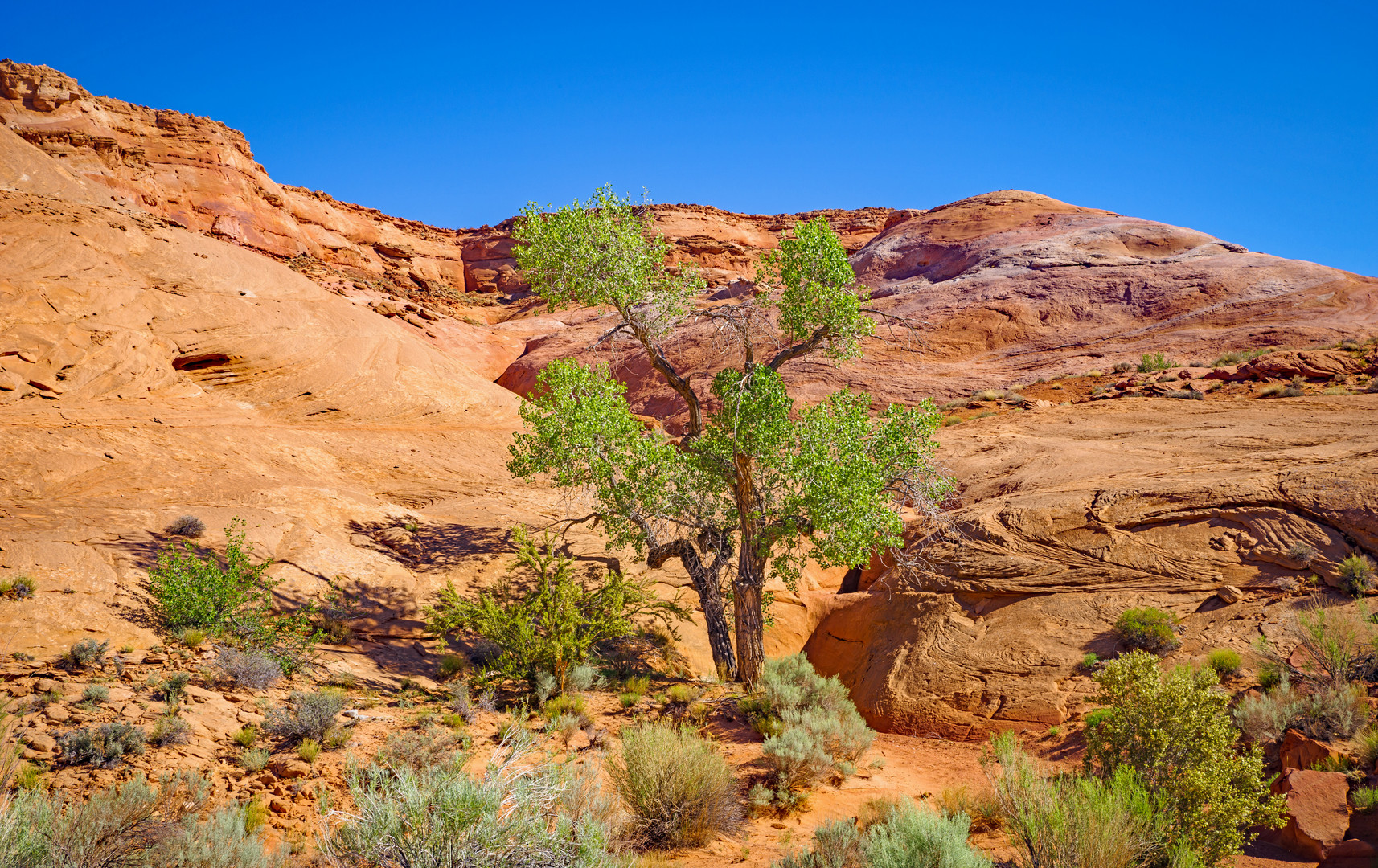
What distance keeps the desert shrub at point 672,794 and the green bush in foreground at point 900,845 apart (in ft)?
3.16

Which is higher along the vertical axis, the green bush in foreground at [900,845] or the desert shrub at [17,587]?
the desert shrub at [17,587]

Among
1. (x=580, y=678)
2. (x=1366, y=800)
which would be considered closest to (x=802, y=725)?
(x=580, y=678)

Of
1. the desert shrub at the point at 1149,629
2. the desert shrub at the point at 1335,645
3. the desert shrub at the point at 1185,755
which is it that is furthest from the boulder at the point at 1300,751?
the desert shrub at the point at 1149,629

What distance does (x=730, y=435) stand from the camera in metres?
11.2

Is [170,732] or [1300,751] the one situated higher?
[170,732]

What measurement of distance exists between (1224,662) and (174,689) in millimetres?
12420

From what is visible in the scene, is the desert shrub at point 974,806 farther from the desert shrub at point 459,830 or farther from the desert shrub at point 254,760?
the desert shrub at point 254,760

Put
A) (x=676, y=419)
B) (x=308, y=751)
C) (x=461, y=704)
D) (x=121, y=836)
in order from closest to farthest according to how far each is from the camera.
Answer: (x=121, y=836)
(x=308, y=751)
(x=461, y=704)
(x=676, y=419)

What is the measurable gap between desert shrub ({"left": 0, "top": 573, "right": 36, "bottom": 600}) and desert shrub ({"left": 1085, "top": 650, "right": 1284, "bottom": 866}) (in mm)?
12729

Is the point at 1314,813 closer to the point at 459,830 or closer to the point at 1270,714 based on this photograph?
the point at 1270,714

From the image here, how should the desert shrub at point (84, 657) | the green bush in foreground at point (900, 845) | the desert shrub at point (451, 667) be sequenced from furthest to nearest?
the desert shrub at point (451, 667), the desert shrub at point (84, 657), the green bush in foreground at point (900, 845)

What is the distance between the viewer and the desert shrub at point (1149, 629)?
9.48 metres

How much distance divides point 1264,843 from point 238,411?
23995 mm

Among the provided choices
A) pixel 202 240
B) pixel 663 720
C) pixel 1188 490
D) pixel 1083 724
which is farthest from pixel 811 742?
pixel 202 240
